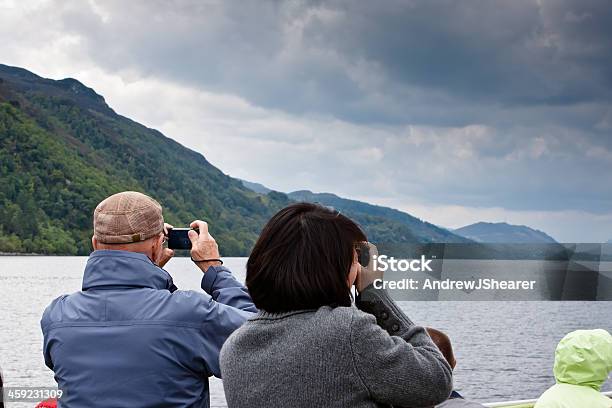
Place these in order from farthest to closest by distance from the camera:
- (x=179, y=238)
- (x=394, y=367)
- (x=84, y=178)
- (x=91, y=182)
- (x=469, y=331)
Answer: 1. (x=84, y=178)
2. (x=91, y=182)
3. (x=469, y=331)
4. (x=179, y=238)
5. (x=394, y=367)

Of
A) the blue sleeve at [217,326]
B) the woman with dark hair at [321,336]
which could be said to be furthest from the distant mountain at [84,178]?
the woman with dark hair at [321,336]

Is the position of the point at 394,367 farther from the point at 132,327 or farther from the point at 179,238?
the point at 179,238

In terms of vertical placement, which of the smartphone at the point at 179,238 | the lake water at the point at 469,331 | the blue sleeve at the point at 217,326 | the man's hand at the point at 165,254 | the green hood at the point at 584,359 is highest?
the smartphone at the point at 179,238

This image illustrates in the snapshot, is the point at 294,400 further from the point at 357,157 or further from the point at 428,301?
the point at 357,157

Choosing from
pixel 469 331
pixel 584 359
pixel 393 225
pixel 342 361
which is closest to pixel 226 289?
pixel 342 361

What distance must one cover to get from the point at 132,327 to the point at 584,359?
177 cm

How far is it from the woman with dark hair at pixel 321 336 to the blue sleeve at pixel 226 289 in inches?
21.0

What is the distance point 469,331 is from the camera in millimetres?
53281

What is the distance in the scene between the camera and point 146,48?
18412cm

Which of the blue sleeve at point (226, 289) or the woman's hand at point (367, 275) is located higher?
the woman's hand at point (367, 275)

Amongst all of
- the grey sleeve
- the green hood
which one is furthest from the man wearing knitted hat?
the green hood

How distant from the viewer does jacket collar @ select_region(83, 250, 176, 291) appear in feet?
6.99

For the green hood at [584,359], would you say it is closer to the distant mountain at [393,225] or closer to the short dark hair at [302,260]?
the short dark hair at [302,260]

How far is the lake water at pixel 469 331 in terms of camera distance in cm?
3039
